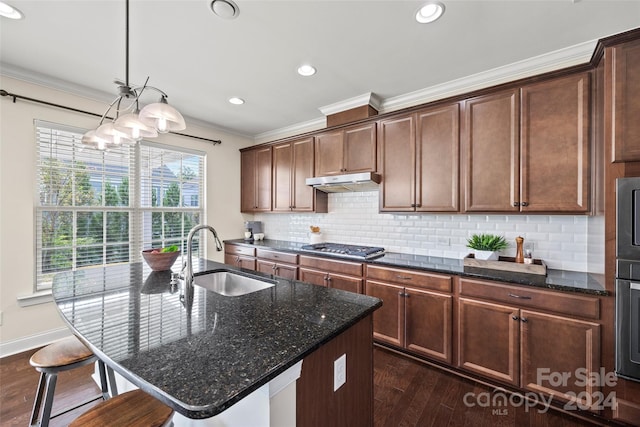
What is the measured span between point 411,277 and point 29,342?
12.3 feet

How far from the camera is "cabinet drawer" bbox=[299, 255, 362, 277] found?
2789 mm

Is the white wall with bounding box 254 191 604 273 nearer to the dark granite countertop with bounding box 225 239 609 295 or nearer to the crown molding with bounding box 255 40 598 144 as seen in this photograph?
the dark granite countertop with bounding box 225 239 609 295

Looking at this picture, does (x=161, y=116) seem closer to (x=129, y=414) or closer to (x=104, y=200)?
(x=129, y=414)

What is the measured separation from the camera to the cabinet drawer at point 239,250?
12.6 ft

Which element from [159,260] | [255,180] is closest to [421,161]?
[159,260]

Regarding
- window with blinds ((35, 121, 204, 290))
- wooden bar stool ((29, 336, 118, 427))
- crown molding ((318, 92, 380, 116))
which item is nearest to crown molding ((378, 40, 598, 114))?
crown molding ((318, 92, 380, 116))

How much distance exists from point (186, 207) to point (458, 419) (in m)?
3.86

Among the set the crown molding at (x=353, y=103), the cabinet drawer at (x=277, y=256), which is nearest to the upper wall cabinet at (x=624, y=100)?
the crown molding at (x=353, y=103)

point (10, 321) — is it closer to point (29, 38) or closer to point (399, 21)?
point (29, 38)

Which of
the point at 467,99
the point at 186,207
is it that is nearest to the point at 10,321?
the point at 186,207

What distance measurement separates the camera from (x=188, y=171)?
3.97 metres

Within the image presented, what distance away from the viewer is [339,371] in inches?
46.5

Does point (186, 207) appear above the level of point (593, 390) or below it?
above

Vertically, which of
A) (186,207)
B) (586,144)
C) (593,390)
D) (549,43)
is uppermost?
(549,43)
